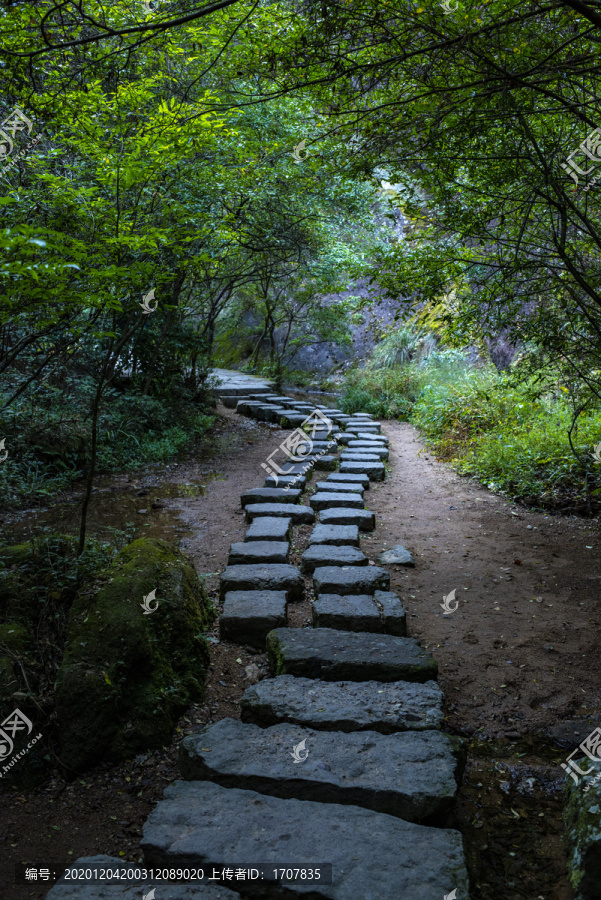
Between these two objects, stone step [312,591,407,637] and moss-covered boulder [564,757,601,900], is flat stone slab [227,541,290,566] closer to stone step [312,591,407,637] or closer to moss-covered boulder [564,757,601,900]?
stone step [312,591,407,637]

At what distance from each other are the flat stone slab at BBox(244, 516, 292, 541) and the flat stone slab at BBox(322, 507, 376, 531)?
43 centimetres

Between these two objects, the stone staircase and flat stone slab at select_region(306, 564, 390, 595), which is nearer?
the stone staircase

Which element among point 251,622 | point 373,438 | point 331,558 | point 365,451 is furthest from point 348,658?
point 373,438

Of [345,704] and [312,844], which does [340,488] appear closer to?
[345,704]

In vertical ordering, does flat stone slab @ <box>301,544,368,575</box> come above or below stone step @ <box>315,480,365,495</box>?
below

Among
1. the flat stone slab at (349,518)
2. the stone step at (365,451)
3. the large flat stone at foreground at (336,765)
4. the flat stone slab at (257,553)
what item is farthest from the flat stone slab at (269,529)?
the stone step at (365,451)

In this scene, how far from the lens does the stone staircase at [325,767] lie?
1.62m

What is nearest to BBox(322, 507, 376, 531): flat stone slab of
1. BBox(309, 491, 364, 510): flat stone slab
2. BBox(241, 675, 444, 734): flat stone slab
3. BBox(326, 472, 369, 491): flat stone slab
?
BBox(309, 491, 364, 510): flat stone slab

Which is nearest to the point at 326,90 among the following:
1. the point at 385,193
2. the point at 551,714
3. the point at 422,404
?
the point at 551,714

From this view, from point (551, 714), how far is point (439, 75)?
3.90 m

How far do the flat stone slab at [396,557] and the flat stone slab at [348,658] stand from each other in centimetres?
160

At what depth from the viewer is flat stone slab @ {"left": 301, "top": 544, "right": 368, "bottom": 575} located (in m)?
4.02

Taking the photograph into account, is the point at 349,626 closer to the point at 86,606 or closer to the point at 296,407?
the point at 86,606

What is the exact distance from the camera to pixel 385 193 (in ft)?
51.4
